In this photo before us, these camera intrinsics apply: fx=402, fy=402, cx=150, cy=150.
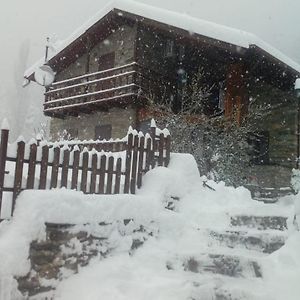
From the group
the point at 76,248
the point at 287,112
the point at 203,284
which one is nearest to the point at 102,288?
the point at 76,248

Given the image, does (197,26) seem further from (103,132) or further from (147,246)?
(147,246)

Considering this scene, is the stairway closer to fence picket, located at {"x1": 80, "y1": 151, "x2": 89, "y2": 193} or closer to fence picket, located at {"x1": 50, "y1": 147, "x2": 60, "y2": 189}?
fence picket, located at {"x1": 80, "y1": 151, "x2": 89, "y2": 193}

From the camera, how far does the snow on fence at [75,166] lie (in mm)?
5305

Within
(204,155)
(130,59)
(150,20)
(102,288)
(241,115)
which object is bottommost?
(102,288)

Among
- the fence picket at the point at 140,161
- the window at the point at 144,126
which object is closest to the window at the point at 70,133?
the window at the point at 144,126

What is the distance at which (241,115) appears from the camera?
49.0 ft

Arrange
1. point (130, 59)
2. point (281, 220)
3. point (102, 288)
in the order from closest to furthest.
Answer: point (102, 288) < point (281, 220) < point (130, 59)

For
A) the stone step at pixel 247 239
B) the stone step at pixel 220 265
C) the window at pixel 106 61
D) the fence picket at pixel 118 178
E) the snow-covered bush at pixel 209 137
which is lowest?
the stone step at pixel 220 265

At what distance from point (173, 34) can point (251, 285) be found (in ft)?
38.7

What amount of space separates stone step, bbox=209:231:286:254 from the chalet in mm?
8512

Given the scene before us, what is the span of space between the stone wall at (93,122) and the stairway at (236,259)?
921 cm

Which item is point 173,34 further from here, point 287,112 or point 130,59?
point 287,112

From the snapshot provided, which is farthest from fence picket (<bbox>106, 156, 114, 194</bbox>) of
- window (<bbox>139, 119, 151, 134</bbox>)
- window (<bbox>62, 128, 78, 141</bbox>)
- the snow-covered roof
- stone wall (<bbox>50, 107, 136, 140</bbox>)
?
window (<bbox>62, 128, 78, 141</bbox>)

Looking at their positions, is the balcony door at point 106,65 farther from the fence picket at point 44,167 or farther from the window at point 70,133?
the fence picket at point 44,167
